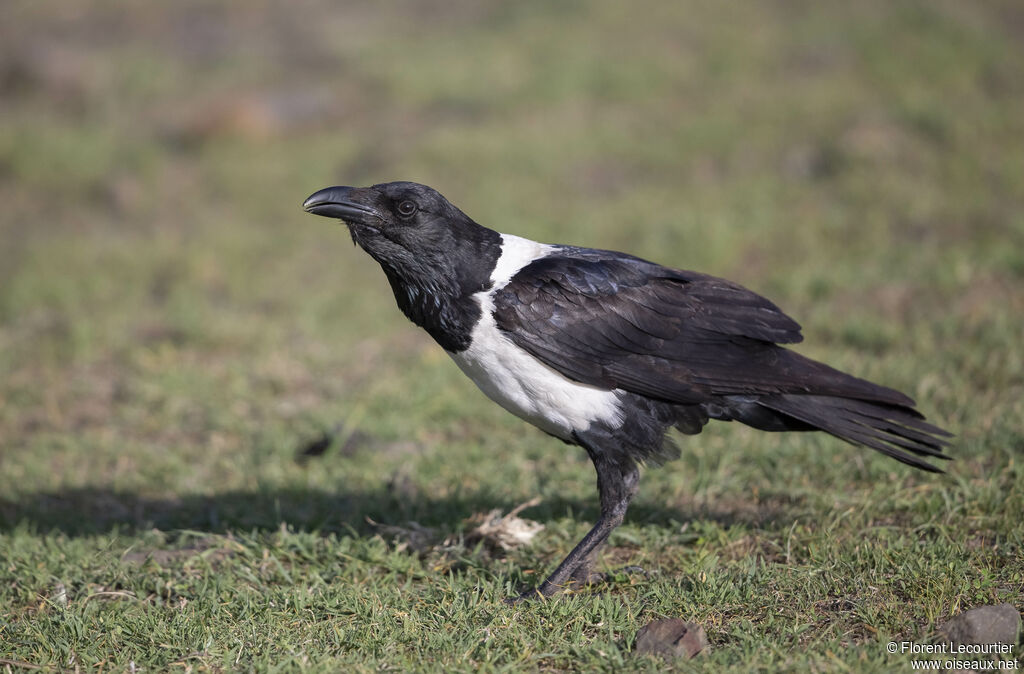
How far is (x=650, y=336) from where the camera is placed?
11.6 feet

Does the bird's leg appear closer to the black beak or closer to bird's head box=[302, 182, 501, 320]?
bird's head box=[302, 182, 501, 320]

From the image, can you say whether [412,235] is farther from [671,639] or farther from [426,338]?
[426,338]

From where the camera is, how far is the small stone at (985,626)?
2850 millimetres

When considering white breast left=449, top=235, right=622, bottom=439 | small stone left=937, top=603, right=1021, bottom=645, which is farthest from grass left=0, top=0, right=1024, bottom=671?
white breast left=449, top=235, right=622, bottom=439

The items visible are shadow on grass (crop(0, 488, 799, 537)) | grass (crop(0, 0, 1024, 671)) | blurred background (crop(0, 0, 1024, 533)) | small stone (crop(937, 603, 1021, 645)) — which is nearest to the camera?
small stone (crop(937, 603, 1021, 645))

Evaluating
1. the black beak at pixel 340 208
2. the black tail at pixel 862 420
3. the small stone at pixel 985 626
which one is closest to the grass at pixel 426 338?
the small stone at pixel 985 626

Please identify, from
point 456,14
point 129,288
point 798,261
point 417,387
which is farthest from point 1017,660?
point 456,14

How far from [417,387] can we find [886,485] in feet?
8.66

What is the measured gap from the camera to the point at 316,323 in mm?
6758

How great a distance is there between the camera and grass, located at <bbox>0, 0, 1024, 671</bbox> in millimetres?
3275

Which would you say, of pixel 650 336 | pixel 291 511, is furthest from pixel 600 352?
pixel 291 511

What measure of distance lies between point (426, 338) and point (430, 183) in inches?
88.1

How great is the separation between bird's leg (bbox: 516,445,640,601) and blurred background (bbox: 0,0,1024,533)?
2.51ft

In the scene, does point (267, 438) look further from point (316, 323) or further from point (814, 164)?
point (814, 164)
